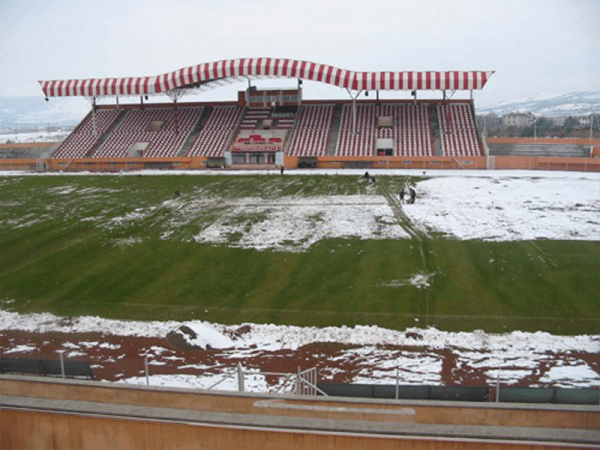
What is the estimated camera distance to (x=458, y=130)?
49.7m

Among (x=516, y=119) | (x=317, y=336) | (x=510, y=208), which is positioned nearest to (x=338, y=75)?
(x=510, y=208)

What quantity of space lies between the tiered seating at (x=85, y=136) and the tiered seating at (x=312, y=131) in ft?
64.4

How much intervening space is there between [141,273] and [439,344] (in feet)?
39.3

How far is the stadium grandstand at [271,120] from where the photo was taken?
4906 cm

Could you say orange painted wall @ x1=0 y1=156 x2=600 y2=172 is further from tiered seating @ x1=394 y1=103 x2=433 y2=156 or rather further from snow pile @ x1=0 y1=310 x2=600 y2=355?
snow pile @ x1=0 y1=310 x2=600 y2=355

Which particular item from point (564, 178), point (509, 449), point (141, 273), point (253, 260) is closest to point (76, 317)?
point (141, 273)

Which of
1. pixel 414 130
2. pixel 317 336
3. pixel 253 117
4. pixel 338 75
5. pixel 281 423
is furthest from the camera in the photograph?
pixel 253 117

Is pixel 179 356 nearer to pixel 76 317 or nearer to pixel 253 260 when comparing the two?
pixel 76 317

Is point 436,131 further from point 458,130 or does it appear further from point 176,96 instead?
point 176,96

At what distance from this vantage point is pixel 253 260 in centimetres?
2283

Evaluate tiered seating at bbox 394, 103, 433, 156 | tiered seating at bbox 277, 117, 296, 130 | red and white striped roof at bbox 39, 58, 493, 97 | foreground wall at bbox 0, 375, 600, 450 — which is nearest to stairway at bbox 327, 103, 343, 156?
tiered seating at bbox 277, 117, 296, 130

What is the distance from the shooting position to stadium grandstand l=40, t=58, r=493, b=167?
49.1 metres

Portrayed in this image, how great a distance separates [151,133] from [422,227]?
35.9m

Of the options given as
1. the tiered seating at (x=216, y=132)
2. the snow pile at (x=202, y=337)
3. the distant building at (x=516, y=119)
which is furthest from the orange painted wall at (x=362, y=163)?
the distant building at (x=516, y=119)
